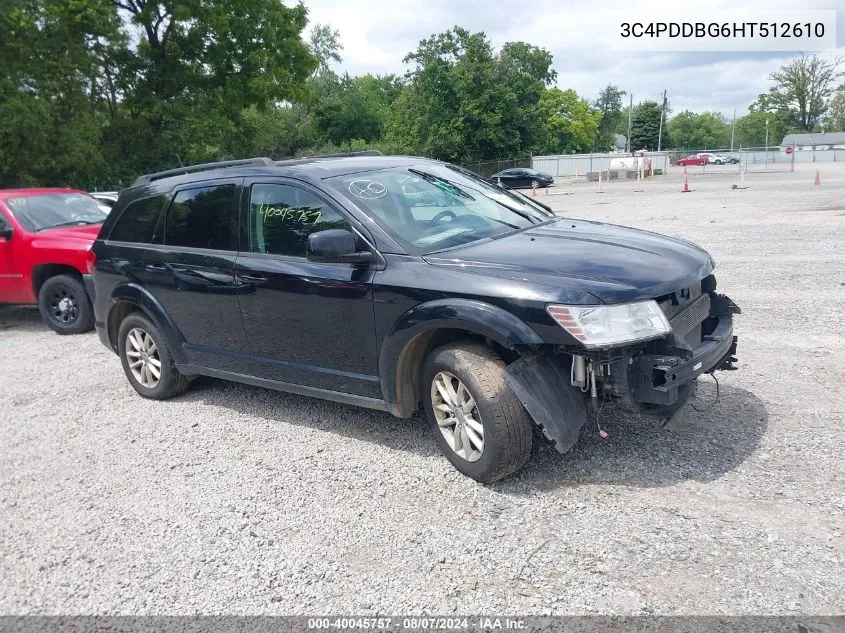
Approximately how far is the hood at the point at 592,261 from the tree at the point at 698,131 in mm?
123066

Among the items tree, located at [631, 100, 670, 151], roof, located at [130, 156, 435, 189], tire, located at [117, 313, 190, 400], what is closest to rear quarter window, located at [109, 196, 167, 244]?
roof, located at [130, 156, 435, 189]

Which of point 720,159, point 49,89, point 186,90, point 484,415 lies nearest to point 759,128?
point 720,159

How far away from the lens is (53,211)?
31.2 ft

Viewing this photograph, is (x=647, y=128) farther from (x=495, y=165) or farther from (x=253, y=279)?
(x=253, y=279)

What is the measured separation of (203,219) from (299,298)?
1245mm

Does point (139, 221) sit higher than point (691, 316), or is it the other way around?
point (139, 221)

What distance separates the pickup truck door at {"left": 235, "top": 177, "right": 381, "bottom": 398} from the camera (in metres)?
4.39

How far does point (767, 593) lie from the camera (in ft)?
9.56

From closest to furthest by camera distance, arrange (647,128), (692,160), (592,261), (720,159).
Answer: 1. (592,261)
2. (692,160)
3. (720,159)
4. (647,128)

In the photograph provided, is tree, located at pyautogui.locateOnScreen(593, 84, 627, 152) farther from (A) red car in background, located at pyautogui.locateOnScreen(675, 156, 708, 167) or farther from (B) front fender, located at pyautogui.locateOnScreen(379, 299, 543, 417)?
(B) front fender, located at pyautogui.locateOnScreen(379, 299, 543, 417)

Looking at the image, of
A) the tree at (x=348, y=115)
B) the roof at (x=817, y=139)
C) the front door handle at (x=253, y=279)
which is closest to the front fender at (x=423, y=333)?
the front door handle at (x=253, y=279)

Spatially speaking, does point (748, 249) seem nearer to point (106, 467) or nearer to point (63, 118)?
point (106, 467)

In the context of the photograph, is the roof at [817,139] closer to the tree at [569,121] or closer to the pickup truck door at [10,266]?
the tree at [569,121]

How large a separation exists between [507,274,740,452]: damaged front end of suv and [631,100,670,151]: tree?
341 ft
